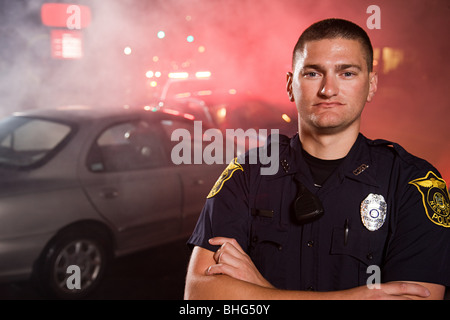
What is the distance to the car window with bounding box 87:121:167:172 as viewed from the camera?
3.69 m

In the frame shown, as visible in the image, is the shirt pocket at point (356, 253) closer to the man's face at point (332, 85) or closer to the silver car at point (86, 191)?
the man's face at point (332, 85)

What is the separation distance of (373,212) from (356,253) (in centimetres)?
16

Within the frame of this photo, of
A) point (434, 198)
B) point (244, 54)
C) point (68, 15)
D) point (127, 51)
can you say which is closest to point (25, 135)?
point (434, 198)

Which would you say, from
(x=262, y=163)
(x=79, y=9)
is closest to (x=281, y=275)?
(x=262, y=163)

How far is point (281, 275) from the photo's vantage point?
1573mm

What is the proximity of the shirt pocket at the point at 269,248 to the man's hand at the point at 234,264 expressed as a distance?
5 centimetres

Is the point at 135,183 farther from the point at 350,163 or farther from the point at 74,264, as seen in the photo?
the point at 350,163

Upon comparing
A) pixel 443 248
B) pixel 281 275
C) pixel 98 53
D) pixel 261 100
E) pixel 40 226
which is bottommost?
pixel 40 226

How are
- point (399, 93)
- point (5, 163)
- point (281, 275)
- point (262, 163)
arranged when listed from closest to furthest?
point (281, 275) < point (262, 163) < point (5, 163) < point (399, 93)

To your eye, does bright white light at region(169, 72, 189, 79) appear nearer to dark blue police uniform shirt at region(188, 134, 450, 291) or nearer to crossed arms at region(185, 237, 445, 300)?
dark blue police uniform shirt at region(188, 134, 450, 291)

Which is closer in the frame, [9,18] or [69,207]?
[69,207]

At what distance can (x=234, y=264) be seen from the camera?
→ 5.11ft
